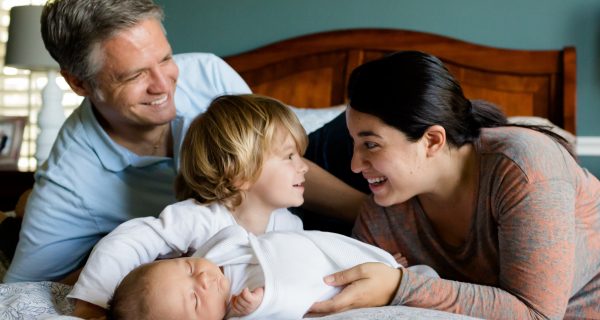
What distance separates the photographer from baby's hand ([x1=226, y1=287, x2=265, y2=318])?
1.32 m

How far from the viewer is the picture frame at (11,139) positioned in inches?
150

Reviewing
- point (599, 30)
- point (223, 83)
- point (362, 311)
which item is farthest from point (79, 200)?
point (599, 30)

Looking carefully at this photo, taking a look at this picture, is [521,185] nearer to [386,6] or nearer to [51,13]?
[51,13]

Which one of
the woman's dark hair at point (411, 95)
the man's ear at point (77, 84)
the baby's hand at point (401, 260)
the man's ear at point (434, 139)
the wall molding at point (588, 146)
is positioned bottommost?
the wall molding at point (588, 146)

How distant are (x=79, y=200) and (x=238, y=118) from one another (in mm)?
534

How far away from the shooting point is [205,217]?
1754 millimetres

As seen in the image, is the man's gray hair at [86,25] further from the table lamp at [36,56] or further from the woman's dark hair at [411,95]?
the table lamp at [36,56]

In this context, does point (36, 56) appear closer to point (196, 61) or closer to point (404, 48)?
point (196, 61)

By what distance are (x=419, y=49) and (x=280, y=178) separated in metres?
1.48

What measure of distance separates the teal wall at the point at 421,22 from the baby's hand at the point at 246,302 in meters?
2.06

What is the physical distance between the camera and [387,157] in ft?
5.08

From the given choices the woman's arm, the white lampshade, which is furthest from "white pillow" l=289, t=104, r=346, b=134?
the white lampshade

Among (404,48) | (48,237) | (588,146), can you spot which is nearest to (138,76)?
(48,237)

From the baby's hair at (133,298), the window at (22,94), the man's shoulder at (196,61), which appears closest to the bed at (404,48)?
the man's shoulder at (196,61)
